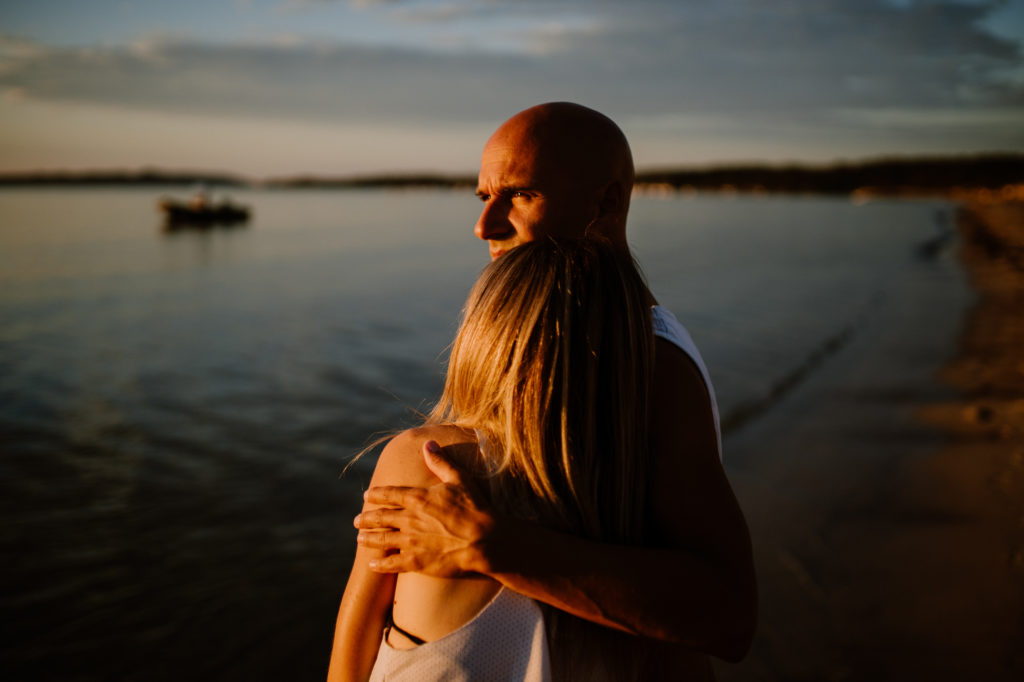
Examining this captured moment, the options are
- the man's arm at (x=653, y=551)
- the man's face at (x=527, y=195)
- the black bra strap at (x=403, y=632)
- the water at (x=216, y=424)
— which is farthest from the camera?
the water at (x=216, y=424)

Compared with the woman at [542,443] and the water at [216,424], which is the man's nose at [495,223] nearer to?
the woman at [542,443]

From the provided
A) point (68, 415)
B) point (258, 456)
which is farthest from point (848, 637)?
point (68, 415)

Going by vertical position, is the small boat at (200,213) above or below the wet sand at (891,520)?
above

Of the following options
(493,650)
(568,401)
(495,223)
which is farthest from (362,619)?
(495,223)

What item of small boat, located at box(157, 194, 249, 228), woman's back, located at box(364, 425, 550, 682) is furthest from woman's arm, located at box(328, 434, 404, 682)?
small boat, located at box(157, 194, 249, 228)

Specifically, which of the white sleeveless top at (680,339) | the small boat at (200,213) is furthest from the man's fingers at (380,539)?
the small boat at (200,213)

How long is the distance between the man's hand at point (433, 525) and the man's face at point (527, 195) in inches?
39.0

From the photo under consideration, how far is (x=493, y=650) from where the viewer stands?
138 cm

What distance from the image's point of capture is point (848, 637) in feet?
13.2

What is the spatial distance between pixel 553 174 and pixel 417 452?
1148 millimetres

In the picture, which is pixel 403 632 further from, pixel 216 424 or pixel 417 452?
pixel 216 424

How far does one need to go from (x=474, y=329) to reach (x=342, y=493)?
5.56 m

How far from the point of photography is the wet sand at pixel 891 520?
3875 mm

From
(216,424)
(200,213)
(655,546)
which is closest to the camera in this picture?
(655,546)
